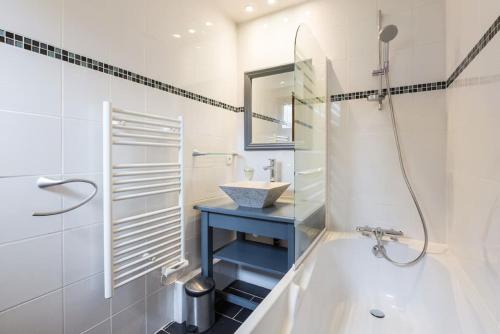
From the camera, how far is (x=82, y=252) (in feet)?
4.05

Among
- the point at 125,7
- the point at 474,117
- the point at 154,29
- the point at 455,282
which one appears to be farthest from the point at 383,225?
the point at 125,7

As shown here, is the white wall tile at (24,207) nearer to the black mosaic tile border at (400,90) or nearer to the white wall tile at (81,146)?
the white wall tile at (81,146)

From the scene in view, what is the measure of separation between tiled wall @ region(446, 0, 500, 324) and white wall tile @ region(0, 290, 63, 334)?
1869 mm

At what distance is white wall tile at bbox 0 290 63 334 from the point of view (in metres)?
0.99

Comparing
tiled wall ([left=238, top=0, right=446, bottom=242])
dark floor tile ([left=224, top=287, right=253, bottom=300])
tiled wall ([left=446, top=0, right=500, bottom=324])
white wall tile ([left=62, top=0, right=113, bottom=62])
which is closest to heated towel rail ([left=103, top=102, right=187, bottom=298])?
white wall tile ([left=62, top=0, right=113, bottom=62])

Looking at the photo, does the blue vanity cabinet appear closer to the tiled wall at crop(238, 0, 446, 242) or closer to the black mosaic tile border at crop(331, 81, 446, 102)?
the tiled wall at crop(238, 0, 446, 242)

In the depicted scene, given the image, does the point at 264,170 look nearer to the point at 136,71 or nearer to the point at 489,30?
the point at 136,71

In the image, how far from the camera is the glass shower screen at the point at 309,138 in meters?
1.42

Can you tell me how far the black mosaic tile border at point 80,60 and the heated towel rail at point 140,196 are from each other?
0.78 feet

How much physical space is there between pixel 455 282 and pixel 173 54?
2220 millimetres

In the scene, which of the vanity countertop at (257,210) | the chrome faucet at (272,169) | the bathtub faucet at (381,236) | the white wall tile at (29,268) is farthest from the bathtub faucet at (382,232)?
the white wall tile at (29,268)

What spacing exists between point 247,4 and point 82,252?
2.22 meters

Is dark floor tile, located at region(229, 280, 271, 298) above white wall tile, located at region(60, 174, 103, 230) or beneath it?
beneath

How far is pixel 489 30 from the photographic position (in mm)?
1055
